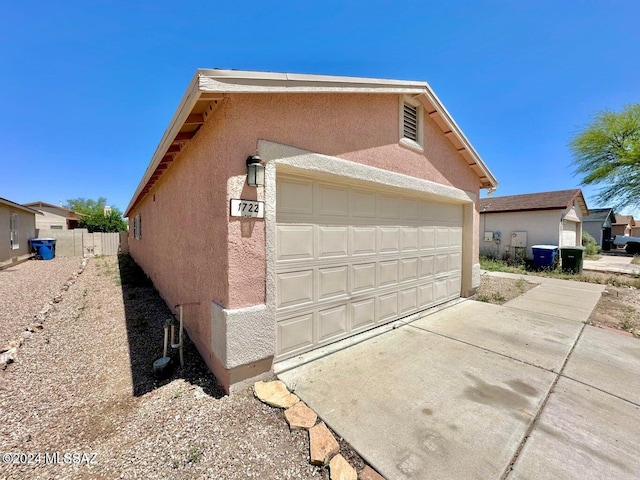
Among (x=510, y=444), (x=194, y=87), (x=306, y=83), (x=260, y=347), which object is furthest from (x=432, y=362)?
(x=194, y=87)

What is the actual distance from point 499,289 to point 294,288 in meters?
7.80

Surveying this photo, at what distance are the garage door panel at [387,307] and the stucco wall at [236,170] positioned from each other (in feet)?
7.82

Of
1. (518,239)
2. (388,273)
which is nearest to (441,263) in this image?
(388,273)

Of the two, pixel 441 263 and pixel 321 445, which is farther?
pixel 441 263

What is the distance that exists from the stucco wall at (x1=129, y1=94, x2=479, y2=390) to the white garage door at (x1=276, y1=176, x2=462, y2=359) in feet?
1.62

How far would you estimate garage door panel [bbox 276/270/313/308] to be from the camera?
3.47 meters

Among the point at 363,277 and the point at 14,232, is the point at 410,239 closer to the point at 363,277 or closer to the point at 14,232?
the point at 363,277

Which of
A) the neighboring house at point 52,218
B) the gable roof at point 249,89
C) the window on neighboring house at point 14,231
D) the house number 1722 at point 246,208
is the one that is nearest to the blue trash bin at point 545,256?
the gable roof at point 249,89

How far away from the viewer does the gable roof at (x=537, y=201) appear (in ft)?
46.1

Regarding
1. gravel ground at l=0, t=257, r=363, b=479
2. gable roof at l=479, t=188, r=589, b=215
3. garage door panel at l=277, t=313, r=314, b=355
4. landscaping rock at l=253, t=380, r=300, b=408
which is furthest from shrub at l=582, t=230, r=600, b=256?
gravel ground at l=0, t=257, r=363, b=479

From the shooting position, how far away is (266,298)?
322 centimetres

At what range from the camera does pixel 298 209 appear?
362 cm

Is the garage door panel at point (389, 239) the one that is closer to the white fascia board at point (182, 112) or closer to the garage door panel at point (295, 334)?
the garage door panel at point (295, 334)

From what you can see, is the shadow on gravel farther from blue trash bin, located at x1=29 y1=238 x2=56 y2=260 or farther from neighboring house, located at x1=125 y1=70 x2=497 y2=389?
blue trash bin, located at x1=29 y1=238 x2=56 y2=260
